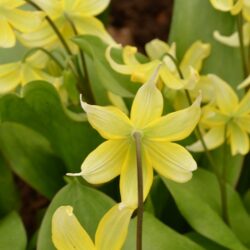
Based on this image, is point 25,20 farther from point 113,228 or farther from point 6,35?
point 113,228

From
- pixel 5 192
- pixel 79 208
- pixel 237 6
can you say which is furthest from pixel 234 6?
pixel 5 192

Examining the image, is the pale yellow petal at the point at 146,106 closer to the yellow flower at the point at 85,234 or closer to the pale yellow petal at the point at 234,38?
the yellow flower at the point at 85,234

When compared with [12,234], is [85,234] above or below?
above

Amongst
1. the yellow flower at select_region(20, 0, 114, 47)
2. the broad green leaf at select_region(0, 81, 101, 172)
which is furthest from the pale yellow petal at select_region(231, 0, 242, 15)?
the broad green leaf at select_region(0, 81, 101, 172)

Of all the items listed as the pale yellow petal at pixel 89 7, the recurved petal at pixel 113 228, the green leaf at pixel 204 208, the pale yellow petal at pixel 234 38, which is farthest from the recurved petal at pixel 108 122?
the pale yellow petal at pixel 234 38

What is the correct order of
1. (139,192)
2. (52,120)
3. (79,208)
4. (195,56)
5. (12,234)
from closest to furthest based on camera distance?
(139,192)
(79,208)
(12,234)
(52,120)
(195,56)
